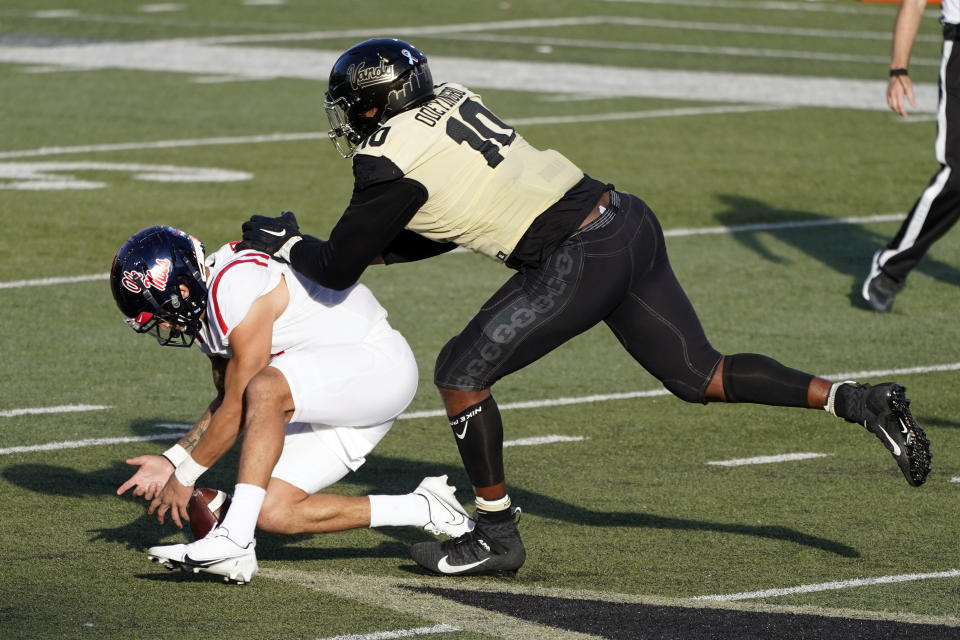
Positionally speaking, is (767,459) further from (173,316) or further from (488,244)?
(173,316)

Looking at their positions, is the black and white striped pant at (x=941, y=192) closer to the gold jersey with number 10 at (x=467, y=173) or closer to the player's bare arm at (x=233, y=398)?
the gold jersey with number 10 at (x=467, y=173)

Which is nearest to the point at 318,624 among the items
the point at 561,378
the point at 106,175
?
the point at 561,378

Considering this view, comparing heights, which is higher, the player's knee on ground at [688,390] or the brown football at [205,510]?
the player's knee on ground at [688,390]

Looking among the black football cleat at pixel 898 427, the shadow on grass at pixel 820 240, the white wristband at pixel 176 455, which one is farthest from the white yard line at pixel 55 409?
the shadow on grass at pixel 820 240

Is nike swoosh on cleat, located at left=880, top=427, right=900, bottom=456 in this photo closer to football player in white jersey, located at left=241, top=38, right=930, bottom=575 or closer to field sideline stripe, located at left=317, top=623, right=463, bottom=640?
football player in white jersey, located at left=241, top=38, right=930, bottom=575

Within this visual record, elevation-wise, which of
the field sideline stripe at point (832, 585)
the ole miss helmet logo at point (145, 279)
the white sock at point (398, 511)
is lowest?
the field sideline stripe at point (832, 585)

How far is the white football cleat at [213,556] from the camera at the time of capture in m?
5.62

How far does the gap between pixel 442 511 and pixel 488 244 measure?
0.93 meters

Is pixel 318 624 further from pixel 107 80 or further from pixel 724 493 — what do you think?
pixel 107 80

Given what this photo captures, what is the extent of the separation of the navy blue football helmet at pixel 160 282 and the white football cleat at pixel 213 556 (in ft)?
2.29

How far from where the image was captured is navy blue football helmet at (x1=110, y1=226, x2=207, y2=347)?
5.96 m

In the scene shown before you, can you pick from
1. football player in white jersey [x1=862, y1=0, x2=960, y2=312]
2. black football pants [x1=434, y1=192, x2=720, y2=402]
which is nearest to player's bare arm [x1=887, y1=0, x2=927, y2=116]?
football player in white jersey [x1=862, y1=0, x2=960, y2=312]

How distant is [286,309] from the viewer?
20.2 ft

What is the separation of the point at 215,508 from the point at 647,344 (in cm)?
153
